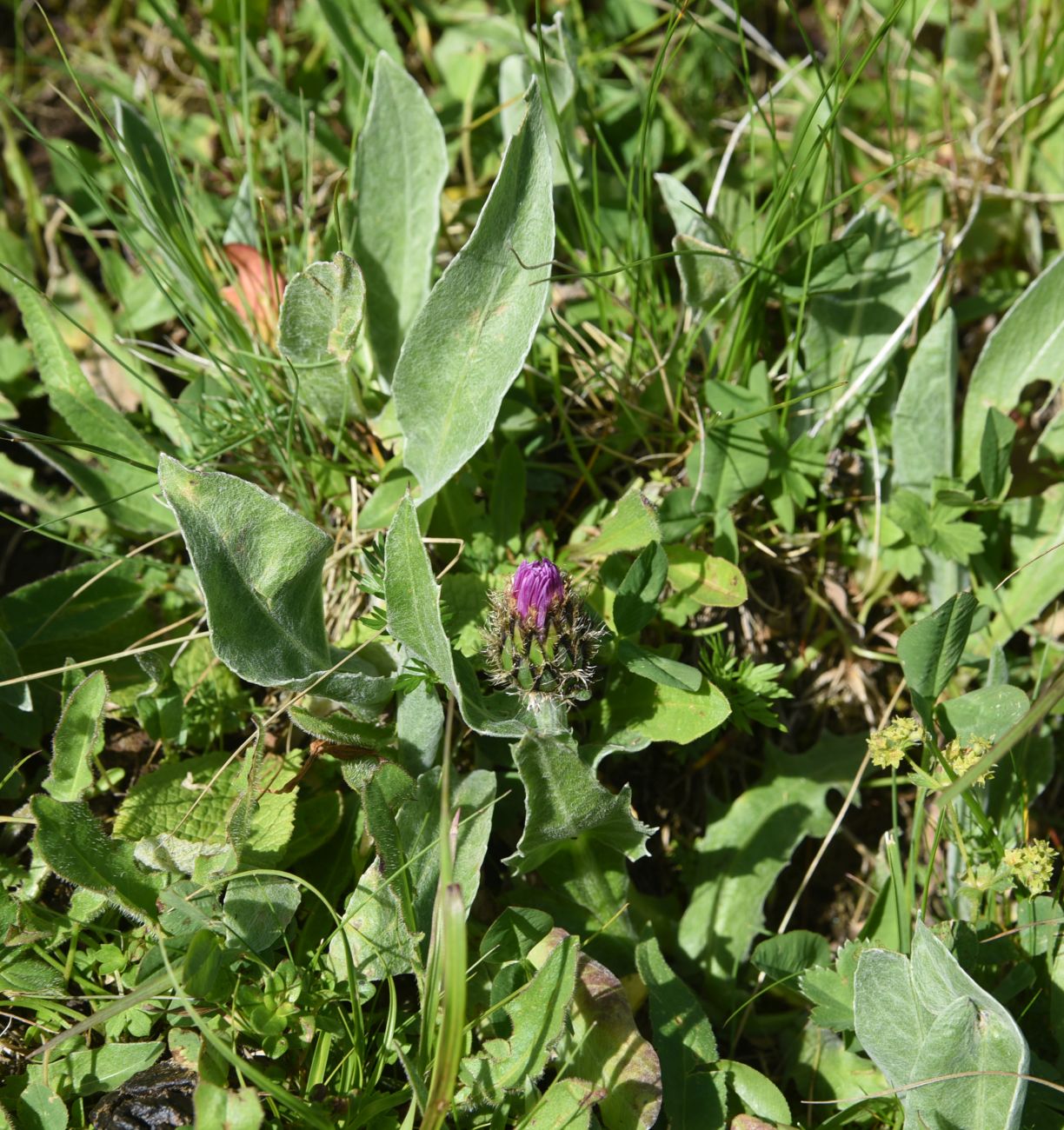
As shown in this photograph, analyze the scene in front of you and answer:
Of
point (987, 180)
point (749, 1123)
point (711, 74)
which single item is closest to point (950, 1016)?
point (749, 1123)

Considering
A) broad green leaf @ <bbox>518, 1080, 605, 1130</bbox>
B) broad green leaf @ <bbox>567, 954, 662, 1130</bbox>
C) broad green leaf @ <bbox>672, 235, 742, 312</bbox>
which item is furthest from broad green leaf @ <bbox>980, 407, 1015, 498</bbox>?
broad green leaf @ <bbox>518, 1080, 605, 1130</bbox>

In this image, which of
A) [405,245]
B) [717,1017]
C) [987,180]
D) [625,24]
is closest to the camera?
[717,1017]

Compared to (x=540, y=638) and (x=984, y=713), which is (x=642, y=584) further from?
(x=984, y=713)

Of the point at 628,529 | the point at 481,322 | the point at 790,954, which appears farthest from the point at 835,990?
the point at 481,322

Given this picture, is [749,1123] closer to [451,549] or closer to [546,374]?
[451,549]

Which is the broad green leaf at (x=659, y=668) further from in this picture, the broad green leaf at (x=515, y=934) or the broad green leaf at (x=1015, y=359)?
the broad green leaf at (x=1015, y=359)

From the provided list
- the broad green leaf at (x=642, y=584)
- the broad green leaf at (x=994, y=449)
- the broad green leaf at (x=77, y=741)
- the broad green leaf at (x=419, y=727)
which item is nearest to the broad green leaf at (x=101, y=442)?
the broad green leaf at (x=77, y=741)
